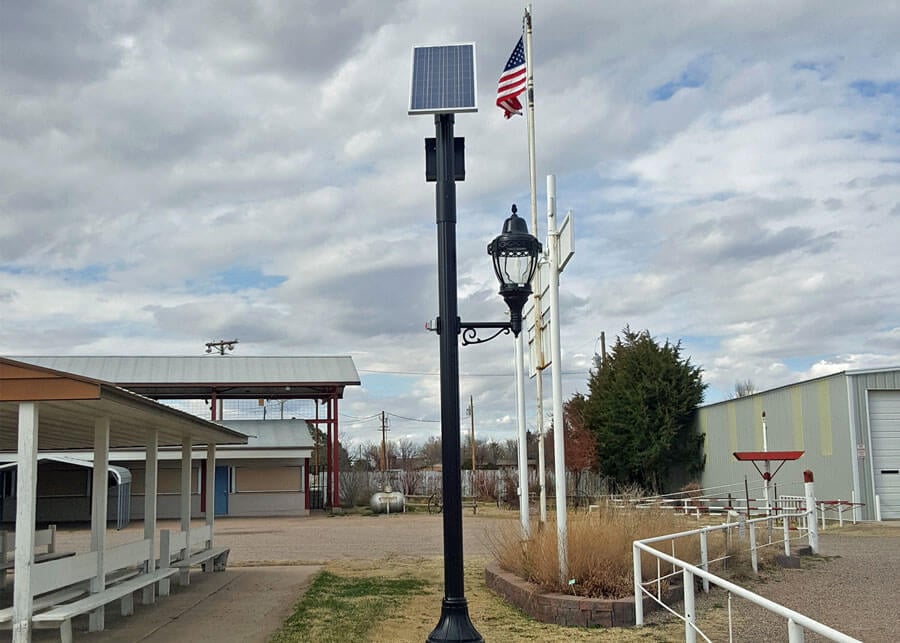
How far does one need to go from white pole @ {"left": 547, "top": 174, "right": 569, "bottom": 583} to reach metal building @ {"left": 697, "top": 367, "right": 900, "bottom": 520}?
65.2 ft

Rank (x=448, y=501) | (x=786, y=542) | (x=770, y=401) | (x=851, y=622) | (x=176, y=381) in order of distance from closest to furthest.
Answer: (x=448, y=501) < (x=851, y=622) < (x=786, y=542) < (x=770, y=401) < (x=176, y=381)

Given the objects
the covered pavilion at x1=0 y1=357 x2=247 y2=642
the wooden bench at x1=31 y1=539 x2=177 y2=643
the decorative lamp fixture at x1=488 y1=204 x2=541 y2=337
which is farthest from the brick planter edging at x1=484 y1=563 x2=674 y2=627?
the covered pavilion at x1=0 y1=357 x2=247 y2=642

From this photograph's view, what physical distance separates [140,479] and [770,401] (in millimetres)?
25938

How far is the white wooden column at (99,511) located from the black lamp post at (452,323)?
5.18 meters

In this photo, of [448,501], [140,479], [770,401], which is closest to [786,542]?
[448,501]

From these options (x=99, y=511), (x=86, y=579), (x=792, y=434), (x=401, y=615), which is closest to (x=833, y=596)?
(x=401, y=615)

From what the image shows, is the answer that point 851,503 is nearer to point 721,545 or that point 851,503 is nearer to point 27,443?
point 721,545

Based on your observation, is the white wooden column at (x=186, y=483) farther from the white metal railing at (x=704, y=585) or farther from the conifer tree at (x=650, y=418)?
the conifer tree at (x=650, y=418)

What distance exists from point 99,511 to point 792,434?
2783 cm

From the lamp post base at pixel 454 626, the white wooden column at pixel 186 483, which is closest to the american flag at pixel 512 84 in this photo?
the white wooden column at pixel 186 483

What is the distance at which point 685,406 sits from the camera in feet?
142

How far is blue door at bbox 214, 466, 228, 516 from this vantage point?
39.5 metres

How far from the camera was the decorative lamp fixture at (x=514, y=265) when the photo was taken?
313 inches

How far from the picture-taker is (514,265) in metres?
8.07
